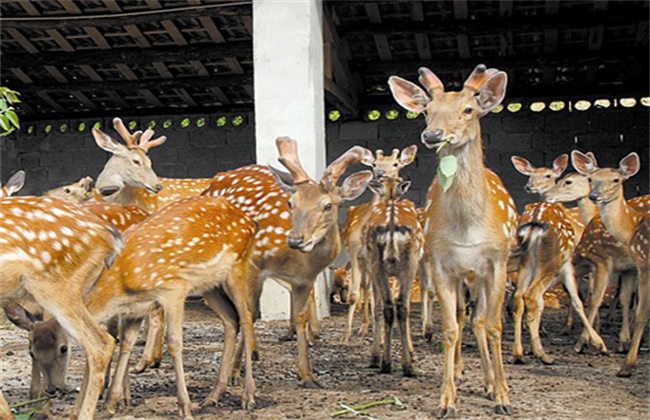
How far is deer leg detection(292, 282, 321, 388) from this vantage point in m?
5.08

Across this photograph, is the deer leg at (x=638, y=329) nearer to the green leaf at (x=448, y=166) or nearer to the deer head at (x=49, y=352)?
the green leaf at (x=448, y=166)

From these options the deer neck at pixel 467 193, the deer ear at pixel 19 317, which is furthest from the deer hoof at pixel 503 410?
the deer ear at pixel 19 317

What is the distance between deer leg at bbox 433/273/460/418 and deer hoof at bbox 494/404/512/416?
0.24 meters

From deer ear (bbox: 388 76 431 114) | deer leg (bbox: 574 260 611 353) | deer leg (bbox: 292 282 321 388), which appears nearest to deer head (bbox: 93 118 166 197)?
deer leg (bbox: 292 282 321 388)

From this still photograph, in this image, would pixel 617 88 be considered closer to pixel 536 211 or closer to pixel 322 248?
pixel 536 211

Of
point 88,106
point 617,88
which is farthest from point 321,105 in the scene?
point 88,106

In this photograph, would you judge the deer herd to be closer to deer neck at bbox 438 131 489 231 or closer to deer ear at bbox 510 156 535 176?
deer neck at bbox 438 131 489 231

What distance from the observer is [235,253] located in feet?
15.3

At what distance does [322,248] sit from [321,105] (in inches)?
150

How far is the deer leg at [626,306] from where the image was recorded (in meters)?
6.40

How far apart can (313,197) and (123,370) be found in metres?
1.42

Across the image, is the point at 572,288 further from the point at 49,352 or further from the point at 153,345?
the point at 49,352

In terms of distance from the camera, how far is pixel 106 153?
1430 cm

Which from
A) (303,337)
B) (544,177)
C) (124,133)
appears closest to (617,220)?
(544,177)
